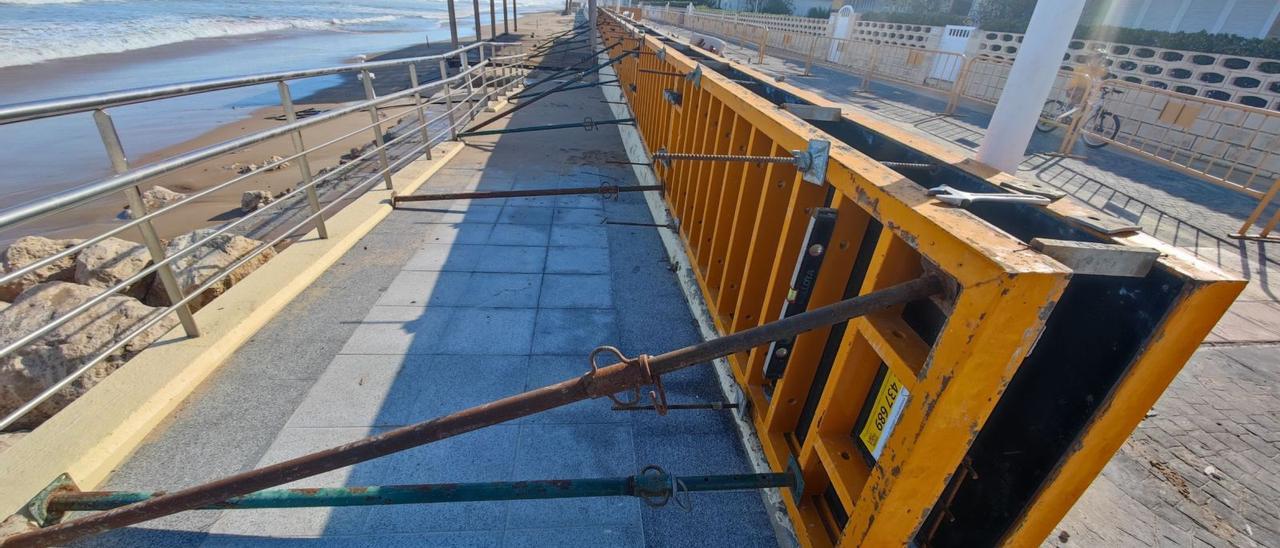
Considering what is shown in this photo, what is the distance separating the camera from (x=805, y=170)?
2.11 metres

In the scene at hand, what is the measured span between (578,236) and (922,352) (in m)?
4.03

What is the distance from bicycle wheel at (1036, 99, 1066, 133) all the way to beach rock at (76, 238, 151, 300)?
16561mm

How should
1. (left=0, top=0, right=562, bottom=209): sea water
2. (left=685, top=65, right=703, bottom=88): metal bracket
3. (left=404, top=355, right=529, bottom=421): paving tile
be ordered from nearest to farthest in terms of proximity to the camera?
(left=404, top=355, right=529, bottom=421): paving tile < (left=685, top=65, right=703, bottom=88): metal bracket < (left=0, top=0, right=562, bottom=209): sea water

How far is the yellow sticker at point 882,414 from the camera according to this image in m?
1.63

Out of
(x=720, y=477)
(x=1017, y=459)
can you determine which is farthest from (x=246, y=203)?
(x=1017, y=459)

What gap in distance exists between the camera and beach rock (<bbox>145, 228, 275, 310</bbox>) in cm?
451

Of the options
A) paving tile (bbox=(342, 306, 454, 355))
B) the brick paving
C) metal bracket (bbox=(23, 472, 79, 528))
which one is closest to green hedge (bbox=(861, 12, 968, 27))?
the brick paving

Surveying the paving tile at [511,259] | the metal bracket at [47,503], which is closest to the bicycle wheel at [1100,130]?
the paving tile at [511,259]

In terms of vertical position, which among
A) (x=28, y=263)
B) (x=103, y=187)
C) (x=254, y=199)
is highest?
(x=103, y=187)

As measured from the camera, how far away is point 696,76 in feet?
13.5

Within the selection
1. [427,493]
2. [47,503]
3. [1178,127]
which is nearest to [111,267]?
[47,503]

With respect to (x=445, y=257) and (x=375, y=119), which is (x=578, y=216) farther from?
(x=375, y=119)

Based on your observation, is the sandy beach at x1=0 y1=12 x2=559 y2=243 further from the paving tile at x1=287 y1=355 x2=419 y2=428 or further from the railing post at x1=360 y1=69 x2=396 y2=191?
the paving tile at x1=287 y1=355 x2=419 y2=428

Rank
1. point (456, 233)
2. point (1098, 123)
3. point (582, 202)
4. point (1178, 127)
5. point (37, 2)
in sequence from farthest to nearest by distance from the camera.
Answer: point (37, 2)
point (1098, 123)
point (1178, 127)
point (582, 202)
point (456, 233)
